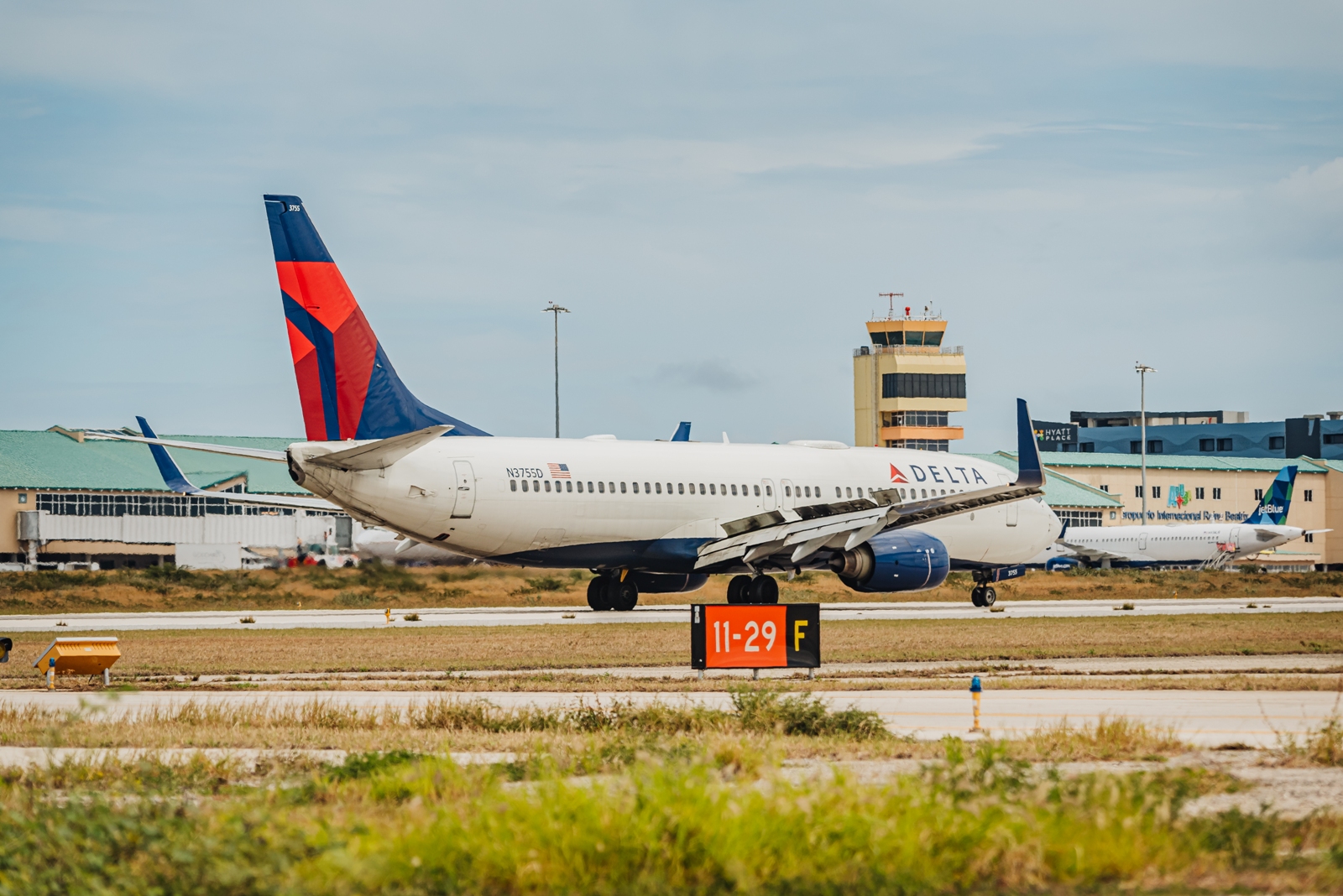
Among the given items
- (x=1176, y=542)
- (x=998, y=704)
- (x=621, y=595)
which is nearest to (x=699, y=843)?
(x=998, y=704)

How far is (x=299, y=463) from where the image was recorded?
32.5 meters

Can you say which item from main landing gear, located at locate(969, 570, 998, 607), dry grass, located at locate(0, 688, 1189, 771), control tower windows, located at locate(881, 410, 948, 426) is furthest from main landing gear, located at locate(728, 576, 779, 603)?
control tower windows, located at locate(881, 410, 948, 426)

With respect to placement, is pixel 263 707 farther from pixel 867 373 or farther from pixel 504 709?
pixel 867 373

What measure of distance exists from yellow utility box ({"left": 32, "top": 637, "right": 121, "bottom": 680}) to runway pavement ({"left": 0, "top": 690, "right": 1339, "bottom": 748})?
891 millimetres

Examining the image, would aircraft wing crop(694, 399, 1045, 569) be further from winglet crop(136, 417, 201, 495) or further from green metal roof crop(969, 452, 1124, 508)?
green metal roof crop(969, 452, 1124, 508)

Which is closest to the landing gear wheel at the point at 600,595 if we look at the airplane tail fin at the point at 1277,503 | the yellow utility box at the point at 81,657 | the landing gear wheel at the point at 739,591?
the landing gear wheel at the point at 739,591

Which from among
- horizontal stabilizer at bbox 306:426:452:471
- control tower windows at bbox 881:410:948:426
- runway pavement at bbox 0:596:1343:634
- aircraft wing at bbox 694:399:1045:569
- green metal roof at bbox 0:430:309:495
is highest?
control tower windows at bbox 881:410:948:426

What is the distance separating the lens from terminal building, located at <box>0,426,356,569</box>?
294ft

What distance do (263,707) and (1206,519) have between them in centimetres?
11455

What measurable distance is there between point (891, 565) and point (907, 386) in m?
87.9

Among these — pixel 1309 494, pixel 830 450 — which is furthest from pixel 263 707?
pixel 1309 494

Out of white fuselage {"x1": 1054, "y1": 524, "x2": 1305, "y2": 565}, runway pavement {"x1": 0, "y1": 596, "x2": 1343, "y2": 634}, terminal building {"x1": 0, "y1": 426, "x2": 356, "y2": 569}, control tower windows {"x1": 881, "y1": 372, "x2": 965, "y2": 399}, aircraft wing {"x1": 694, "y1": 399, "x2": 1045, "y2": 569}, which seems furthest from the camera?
control tower windows {"x1": 881, "y1": 372, "x2": 965, "y2": 399}

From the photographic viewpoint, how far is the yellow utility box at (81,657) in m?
23.4

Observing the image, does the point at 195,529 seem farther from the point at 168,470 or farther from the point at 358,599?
the point at 168,470
